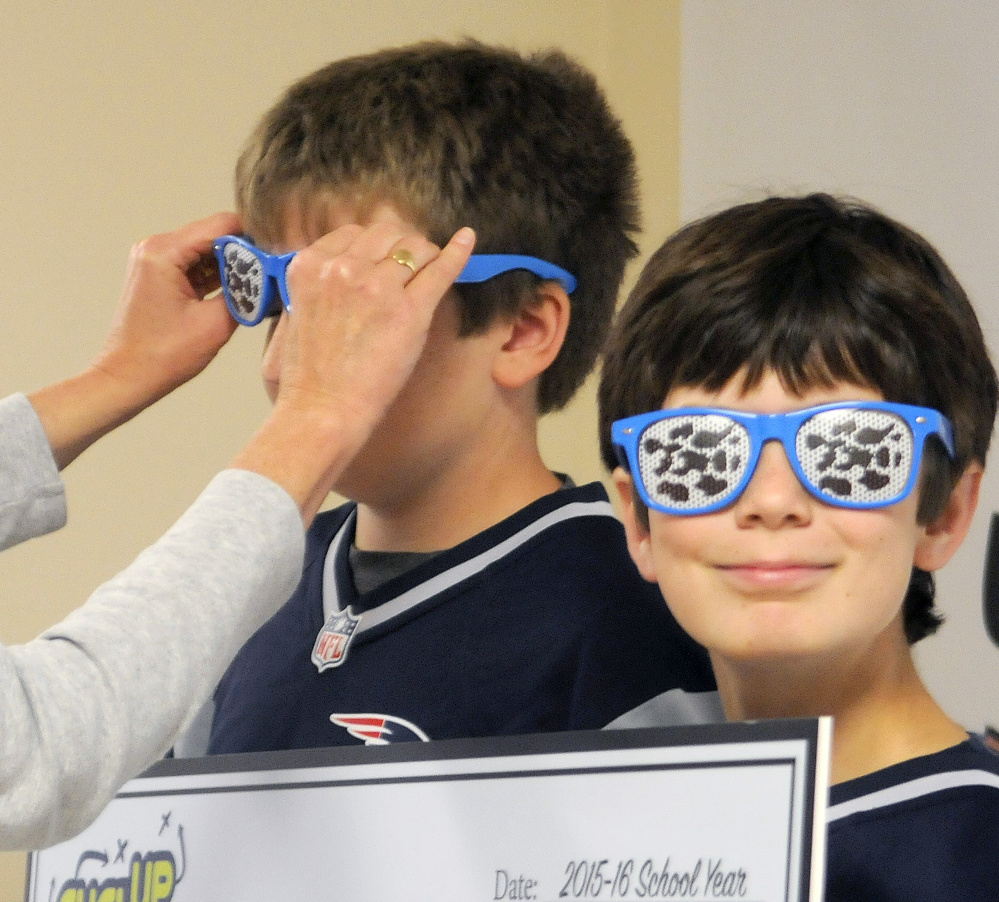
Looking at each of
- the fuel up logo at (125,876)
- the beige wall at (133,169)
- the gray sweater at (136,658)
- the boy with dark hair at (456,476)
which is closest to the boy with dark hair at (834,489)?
the boy with dark hair at (456,476)

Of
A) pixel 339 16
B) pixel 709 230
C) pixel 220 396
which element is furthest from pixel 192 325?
pixel 339 16

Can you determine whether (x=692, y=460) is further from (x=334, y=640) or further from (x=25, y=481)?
(x=25, y=481)

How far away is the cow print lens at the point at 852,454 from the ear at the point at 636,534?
0.47 feet

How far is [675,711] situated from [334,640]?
269 mm

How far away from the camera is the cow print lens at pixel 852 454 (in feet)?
2.47

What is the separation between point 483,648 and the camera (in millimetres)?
980

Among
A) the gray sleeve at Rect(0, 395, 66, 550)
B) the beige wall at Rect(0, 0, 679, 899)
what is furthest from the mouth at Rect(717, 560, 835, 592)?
the beige wall at Rect(0, 0, 679, 899)

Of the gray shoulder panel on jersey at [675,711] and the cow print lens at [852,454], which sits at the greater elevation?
the cow print lens at [852,454]

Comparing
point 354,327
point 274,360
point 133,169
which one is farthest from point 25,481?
point 133,169

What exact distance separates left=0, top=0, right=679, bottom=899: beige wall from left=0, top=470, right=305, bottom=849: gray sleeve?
4.15 ft

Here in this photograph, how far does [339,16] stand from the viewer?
2.10 metres

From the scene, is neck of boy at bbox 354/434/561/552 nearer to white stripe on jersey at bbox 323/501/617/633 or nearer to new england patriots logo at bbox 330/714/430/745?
white stripe on jersey at bbox 323/501/617/633

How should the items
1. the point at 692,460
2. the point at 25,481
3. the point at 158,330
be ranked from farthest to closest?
the point at 158,330, the point at 25,481, the point at 692,460

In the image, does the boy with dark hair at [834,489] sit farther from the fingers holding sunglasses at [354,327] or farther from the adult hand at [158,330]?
the adult hand at [158,330]
